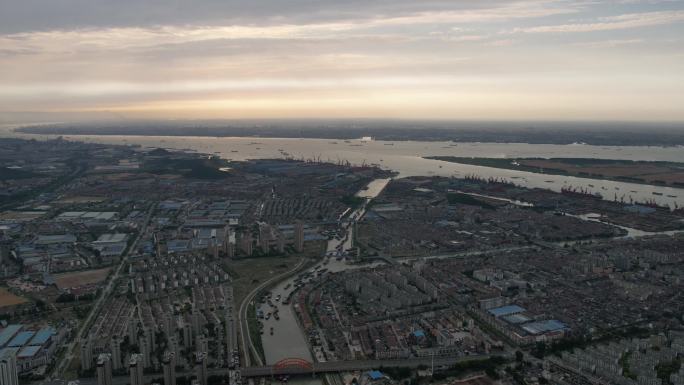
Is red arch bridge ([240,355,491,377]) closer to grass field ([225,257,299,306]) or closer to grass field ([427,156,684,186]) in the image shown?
grass field ([225,257,299,306])

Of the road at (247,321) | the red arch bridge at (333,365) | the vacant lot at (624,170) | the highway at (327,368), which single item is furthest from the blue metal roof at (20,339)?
the vacant lot at (624,170)

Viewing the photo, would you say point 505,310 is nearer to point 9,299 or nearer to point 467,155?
point 9,299

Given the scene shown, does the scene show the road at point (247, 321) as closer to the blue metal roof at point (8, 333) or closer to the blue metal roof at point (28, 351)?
the blue metal roof at point (28, 351)

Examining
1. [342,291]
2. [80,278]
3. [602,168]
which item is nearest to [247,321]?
[342,291]

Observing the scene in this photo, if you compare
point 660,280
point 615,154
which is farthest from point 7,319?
point 615,154

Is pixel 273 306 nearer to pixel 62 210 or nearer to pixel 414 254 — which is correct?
pixel 414 254
